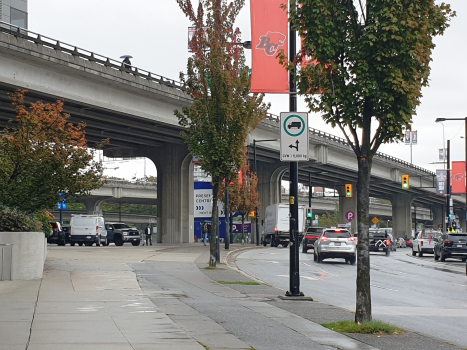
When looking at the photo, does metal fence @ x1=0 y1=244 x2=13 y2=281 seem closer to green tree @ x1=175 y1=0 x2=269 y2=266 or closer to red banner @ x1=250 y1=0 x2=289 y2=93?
red banner @ x1=250 y1=0 x2=289 y2=93

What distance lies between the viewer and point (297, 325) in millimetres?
12250

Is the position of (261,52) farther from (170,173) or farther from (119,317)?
(170,173)

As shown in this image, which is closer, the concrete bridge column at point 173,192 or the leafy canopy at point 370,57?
the leafy canopy at point 370,57

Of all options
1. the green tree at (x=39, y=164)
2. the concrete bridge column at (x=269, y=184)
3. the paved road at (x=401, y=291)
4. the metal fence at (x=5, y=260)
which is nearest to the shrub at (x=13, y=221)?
the metal fence at (x=5, y=260)

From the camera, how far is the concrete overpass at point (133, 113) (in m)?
36.7

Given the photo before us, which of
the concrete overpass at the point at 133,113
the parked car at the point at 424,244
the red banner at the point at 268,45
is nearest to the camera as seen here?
the red banner at the point at 268,45

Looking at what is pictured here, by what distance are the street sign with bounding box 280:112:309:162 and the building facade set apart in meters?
47.5

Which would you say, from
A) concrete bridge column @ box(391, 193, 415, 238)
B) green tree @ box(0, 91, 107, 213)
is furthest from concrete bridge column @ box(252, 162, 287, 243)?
green tree @ box(0, 91, 107, 213)

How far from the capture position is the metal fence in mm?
18812

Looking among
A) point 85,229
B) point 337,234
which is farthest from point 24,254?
point 85,229

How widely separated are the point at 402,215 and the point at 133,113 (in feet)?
254

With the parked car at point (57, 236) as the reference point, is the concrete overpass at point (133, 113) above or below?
above

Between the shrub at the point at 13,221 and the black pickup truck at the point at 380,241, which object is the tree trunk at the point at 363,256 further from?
the black pickup truck at the point at 380,241

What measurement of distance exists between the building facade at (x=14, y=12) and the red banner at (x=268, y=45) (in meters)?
45.1
